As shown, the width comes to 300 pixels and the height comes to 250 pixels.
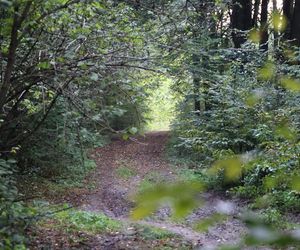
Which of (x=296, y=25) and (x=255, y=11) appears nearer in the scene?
(x=296, y=25)

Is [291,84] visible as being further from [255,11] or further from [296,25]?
[255,11]

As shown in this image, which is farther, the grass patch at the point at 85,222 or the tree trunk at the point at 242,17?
the tree trunk at the point at 242,17

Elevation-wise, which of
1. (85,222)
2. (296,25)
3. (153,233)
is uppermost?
(296,25)

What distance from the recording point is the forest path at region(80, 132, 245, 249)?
8.53 meters

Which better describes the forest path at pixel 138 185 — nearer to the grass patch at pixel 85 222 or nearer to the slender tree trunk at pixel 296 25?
the grass patch at pixel 85 222

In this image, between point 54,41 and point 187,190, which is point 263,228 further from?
point 54,41

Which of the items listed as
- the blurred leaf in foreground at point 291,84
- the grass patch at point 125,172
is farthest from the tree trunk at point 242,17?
the blurred leaf in foreground at point 291,84

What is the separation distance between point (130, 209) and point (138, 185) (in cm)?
735

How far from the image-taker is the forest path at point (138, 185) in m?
8.53

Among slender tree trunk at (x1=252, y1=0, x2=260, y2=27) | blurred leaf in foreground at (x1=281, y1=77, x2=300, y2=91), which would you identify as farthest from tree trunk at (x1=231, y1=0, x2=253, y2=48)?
blurred leaf in foreground at (x1=281, y1=77, x2=300, y2=91)

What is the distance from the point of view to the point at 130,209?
6113 mm

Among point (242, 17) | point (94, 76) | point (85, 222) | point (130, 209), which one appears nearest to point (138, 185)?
point (85, 222)

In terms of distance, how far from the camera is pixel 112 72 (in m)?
6.01

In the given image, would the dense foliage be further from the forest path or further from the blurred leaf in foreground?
the forest path
